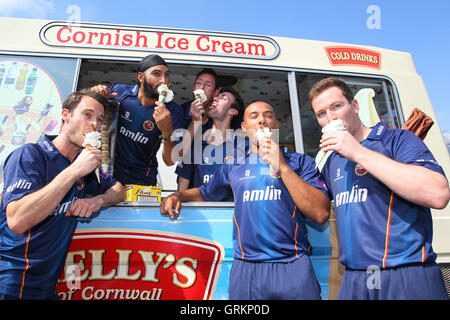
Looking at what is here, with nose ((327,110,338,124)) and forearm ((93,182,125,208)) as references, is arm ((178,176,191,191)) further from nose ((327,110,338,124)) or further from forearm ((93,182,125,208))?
nose ((327,110,338,124))

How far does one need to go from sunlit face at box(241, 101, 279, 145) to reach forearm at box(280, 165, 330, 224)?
1.32ft

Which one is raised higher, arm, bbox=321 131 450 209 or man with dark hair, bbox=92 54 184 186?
man with dark hair, bbox=92 54 184 186

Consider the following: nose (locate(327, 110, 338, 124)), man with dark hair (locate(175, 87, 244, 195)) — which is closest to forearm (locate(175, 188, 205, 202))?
man with dark hair (locate(175, 87, 244, 195))

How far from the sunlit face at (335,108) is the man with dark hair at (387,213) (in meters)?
0.06

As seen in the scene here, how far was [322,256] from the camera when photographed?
71.0 inches

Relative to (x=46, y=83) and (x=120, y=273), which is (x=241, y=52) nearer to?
(x=46, y=83)

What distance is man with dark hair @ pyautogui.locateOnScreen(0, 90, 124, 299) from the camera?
138cm

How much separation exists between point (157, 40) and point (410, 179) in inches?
82.1

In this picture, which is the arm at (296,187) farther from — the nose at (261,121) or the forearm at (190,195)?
the forearm at (190,195)

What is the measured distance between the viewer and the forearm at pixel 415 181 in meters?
1.18

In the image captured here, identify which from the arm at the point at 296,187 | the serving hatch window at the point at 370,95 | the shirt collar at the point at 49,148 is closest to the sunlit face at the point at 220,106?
the serving hatch window at the point at 370,95

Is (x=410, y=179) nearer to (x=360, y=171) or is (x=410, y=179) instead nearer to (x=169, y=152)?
(x=360, y=171)

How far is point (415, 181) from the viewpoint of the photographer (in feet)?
3.90

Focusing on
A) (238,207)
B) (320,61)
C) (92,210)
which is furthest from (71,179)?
(320,61)
